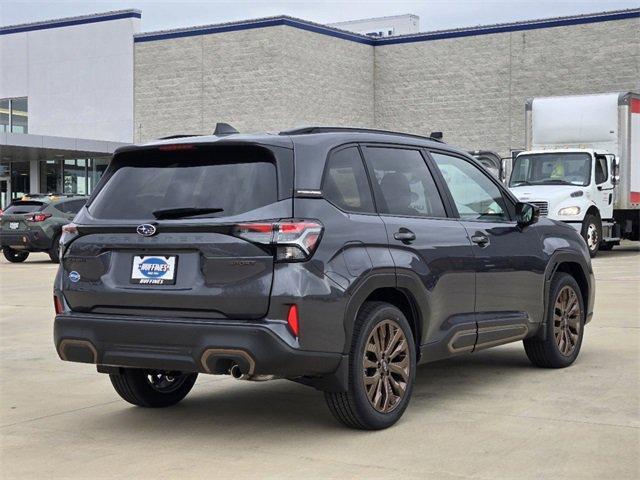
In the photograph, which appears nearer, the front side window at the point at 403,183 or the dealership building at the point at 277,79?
the front side window at the point at 403,183

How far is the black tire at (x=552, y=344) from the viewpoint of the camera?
8258mm

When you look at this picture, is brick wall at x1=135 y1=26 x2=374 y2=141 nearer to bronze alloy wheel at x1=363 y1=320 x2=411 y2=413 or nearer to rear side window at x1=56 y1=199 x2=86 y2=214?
rear side window at x1=56 y1=199 x2=86 y2=214

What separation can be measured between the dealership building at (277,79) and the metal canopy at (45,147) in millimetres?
60

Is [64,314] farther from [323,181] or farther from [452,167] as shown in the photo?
[452,167]

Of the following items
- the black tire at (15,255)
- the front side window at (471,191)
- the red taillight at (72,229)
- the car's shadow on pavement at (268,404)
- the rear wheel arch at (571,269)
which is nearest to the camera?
the red taillight at (72,229)

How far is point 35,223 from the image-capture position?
24625mm

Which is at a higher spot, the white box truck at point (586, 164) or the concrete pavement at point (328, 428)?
the white box truck at point (586, 164)

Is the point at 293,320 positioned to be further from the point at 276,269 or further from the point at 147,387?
the point at 147,387

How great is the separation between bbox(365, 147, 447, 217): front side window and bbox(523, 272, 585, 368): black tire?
1623 mm

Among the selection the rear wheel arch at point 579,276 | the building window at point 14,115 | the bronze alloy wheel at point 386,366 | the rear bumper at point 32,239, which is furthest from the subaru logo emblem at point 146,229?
the building window at point 14,115

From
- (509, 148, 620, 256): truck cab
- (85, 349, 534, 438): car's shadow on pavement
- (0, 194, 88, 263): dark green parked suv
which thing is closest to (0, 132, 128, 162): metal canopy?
(0, 194, 88, 263): dark green parked suv

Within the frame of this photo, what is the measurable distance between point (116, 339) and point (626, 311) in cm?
817

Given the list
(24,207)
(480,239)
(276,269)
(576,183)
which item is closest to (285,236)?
(276,269)

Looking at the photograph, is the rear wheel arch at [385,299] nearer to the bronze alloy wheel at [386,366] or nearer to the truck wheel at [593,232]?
the bronze alloy wheel at [386,366]
